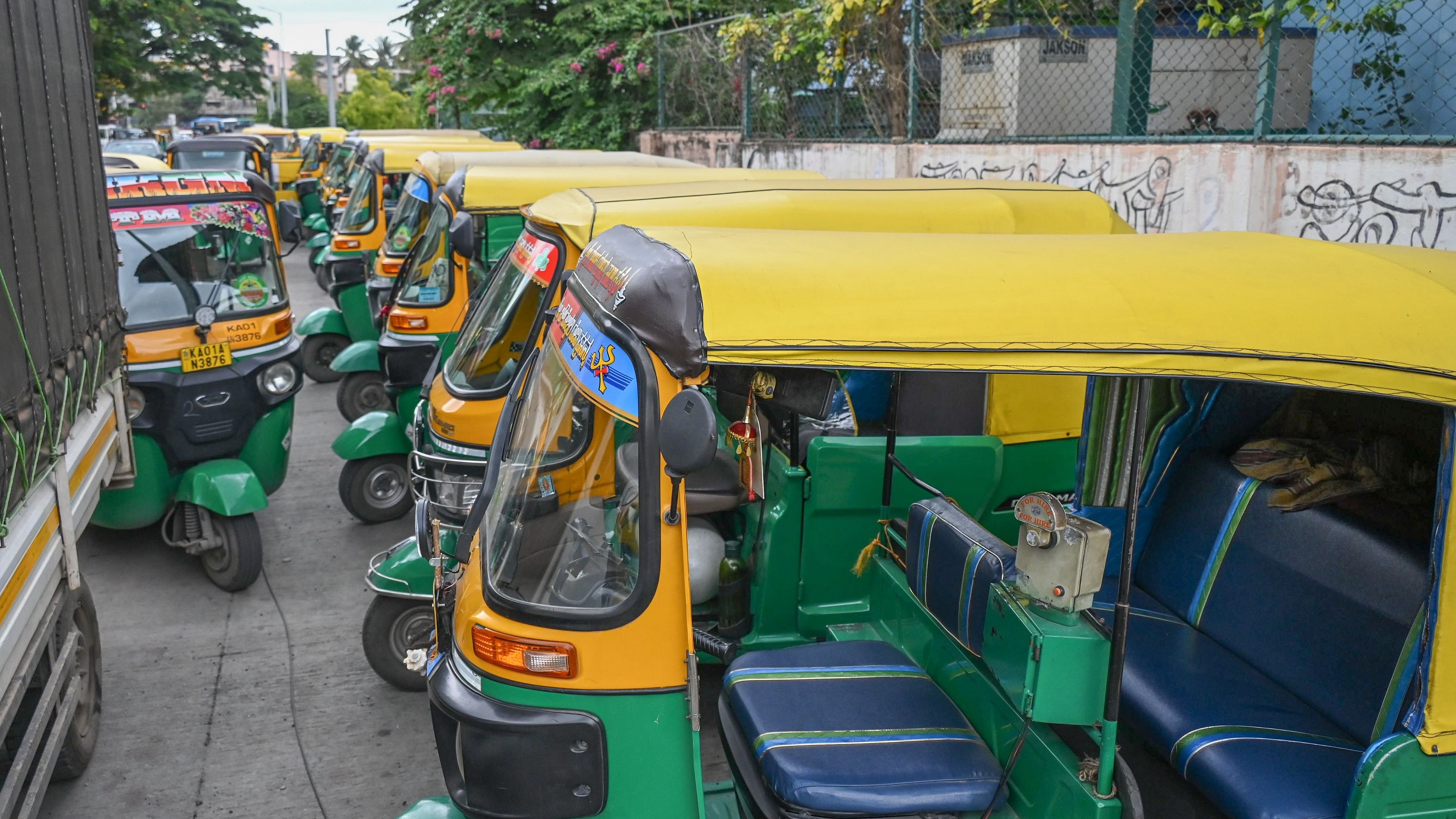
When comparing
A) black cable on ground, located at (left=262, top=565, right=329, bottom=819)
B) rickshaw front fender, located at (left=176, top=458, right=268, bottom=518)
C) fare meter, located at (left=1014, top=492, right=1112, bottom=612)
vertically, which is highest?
fare meter, located at (left=1014, top=492, right=1112, bottom=612)

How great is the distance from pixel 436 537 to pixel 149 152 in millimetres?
24112

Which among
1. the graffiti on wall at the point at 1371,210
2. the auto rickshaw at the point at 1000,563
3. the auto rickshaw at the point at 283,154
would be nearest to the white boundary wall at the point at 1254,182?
the graffiti on wall at the point at 1371,210

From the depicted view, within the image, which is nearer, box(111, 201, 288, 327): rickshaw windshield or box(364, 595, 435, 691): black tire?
box(364, 595, 435, 691): black tire

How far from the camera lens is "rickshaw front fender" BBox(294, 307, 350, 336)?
1073 cm

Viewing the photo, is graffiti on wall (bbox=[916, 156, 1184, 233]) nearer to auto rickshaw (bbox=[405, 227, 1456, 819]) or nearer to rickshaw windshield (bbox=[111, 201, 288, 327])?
auto rickshaw (bbox=[405, 227, 1456, 819])

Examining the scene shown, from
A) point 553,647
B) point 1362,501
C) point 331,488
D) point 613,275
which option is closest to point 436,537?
point 553,647

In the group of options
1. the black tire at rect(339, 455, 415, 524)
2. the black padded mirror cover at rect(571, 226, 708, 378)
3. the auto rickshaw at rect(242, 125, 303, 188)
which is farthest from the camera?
the auto rickshaw at rect(242, 125, 303, 188)

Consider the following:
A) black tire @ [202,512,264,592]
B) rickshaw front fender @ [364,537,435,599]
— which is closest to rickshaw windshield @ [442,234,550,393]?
rickshaw front fender @ [364,537,435,599]

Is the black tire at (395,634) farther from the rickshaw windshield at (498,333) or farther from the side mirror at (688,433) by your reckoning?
the side mirror at (688,433)

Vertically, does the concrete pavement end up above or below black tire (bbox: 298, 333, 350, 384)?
below

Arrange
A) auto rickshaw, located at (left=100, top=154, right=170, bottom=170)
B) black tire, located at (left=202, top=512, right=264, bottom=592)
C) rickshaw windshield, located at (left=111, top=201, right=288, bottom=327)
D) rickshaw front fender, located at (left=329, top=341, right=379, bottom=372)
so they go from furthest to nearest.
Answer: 1. auto rickshaw, located at (left=100, top=154, right=170, bottom=170)
2. rickshaw front fender, located at (left=329, top=341, right=379, bottom=372)
3. rickshaw windshield, located at (left=111, top=201, right=288, bottom=327)
4. black tire, located at (left=202, top=512, right=264, bottom=592)

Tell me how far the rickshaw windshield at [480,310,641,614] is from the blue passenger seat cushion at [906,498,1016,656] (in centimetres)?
97

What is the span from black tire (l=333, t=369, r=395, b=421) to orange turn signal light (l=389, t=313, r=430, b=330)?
1.47 meters

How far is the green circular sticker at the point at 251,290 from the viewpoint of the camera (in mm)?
6352
